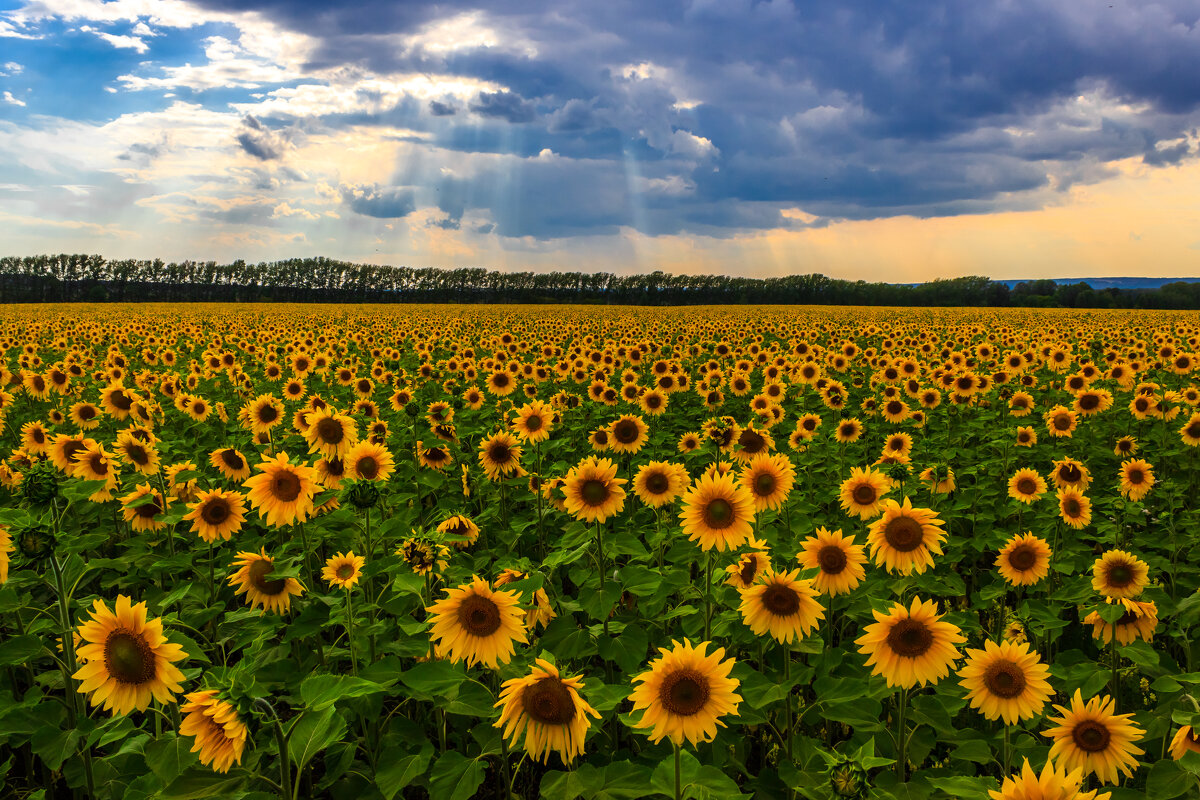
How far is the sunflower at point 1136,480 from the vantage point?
6.59 metres

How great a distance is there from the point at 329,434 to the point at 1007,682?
16.8 ft

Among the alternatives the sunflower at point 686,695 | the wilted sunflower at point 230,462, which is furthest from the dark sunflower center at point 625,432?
the sunflower at point 686,695

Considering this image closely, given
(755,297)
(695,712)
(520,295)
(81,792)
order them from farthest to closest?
1. (520,295)
2. (755,297)
3. (81,792)
4. (695,712)

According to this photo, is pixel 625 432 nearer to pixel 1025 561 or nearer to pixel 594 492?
pixel 594 492

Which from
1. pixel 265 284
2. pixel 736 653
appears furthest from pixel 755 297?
pixel 736 653

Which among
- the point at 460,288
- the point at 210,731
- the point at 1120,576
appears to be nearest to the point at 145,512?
the point at 210,731

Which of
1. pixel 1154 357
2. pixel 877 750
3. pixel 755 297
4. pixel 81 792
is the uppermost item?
pixel 755 297

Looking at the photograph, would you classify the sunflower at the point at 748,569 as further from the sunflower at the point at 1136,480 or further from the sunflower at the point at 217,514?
the sunflower at the point at 1136,480

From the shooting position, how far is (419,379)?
43.4 feet

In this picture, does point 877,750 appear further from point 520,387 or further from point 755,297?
point 755,297

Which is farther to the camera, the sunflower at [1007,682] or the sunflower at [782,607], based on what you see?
the sunflower at [782,607]

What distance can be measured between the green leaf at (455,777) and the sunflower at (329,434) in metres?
3.26

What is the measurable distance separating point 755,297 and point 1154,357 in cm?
11225

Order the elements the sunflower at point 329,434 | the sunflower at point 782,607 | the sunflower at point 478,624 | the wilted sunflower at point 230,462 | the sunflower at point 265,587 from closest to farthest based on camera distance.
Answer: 1. the sunflower at point 478,624
2. the sunflower at point 782,607
3. the sunflower at point 265,587
4. the sunflower at point 329,434
5. the wilted sunflower at point 230,462
